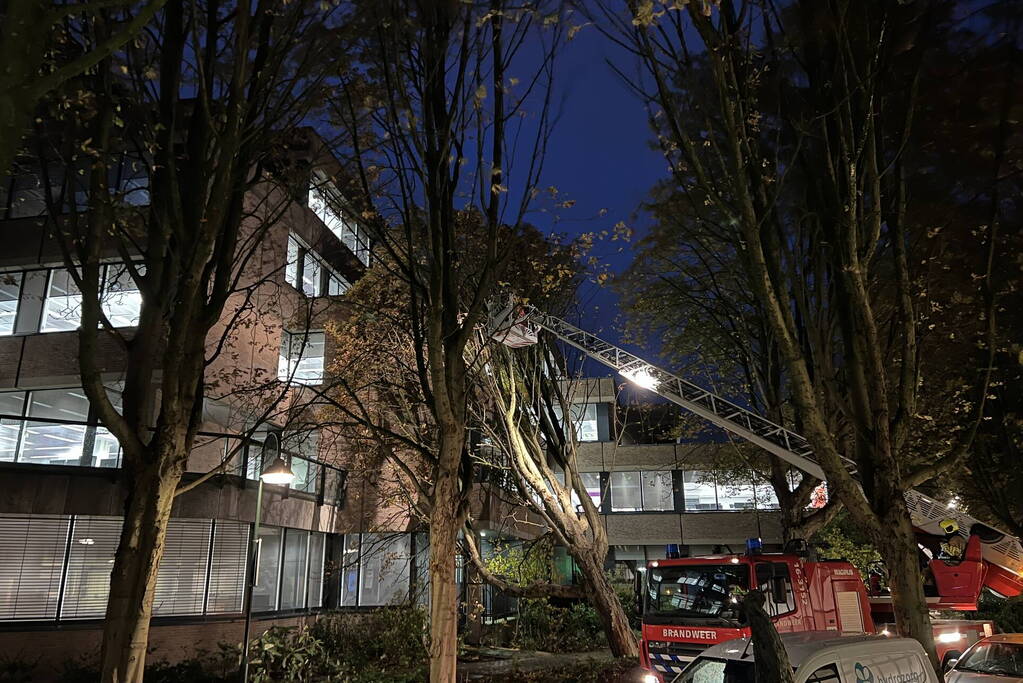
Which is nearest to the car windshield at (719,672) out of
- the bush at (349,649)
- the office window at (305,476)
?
the bush at (349,649)

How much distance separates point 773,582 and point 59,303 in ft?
52.8

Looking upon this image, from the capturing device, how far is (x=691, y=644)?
1113cm

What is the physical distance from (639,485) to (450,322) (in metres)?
25.2

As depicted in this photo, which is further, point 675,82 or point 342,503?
point 342,503

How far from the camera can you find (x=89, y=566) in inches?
565

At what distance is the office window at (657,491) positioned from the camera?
104 feet

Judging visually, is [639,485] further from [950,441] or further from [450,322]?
[450,322]

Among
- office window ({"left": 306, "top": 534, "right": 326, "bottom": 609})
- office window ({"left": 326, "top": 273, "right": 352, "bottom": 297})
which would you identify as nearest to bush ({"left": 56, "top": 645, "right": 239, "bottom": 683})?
office window ({"left": 306, "top": 534, "right": 326, "bottom": 609})

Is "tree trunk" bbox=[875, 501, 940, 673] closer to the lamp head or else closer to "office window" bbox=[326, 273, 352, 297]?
the lamp head

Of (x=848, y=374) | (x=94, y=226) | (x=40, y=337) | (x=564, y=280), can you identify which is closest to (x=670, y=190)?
(x=564, y=280)

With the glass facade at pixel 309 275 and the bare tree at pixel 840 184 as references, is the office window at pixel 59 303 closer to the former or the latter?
the glass facade at pixel 309 275

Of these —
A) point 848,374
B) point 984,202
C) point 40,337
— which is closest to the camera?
point 848,374

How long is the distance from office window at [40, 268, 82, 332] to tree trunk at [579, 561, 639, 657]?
12635 millimetres

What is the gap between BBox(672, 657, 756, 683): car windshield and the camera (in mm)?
6160
